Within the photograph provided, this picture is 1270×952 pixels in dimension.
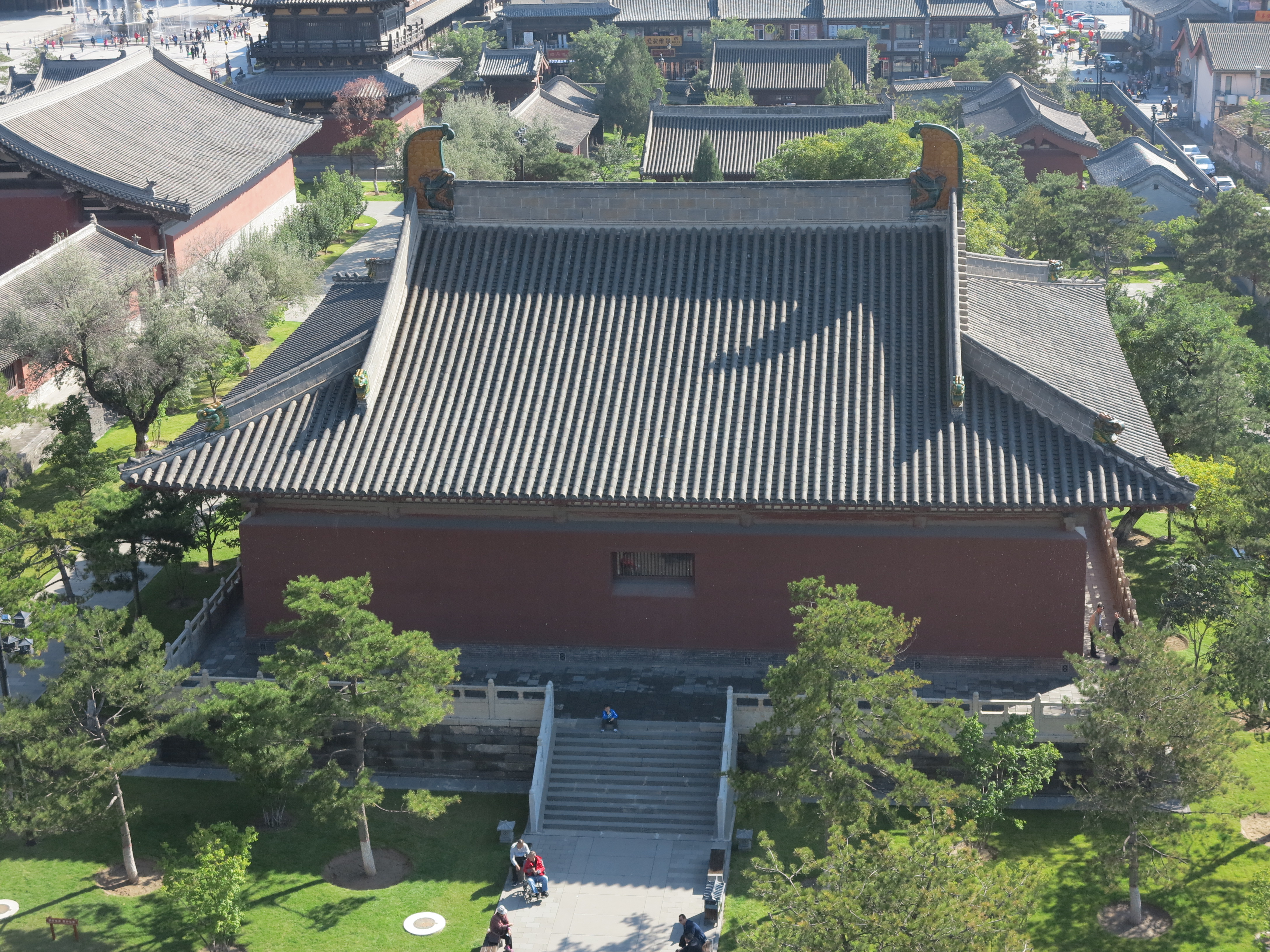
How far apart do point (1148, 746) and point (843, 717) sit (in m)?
4.75

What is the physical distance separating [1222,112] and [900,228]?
73081mm

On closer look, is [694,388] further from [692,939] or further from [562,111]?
[562,111]

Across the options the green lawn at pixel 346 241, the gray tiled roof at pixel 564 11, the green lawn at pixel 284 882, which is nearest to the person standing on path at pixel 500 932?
the green lawn at pixel 284 882

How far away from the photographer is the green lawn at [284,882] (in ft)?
78.1

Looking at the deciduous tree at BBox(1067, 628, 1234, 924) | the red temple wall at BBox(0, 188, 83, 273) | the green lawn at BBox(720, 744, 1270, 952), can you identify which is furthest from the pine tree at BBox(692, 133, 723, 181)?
the deciduous tree at BBox(1067, 628, 1234, 924)

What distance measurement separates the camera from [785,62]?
95188 mm

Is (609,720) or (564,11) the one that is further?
(564,11)

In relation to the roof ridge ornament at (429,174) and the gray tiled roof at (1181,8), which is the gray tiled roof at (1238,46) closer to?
the gray tiled roof at (1181,8)

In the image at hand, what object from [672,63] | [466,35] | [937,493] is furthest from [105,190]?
[672,63]

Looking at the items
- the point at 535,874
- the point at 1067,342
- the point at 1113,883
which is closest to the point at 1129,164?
the point at 1067,342

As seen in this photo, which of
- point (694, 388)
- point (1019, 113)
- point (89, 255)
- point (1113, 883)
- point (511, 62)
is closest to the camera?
point (1113, 883)

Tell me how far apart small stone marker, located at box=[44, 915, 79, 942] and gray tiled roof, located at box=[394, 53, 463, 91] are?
69.8 meters

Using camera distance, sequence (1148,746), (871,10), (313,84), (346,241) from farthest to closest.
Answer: (871,10)
(313,84)
(346,241)
(1148,746)

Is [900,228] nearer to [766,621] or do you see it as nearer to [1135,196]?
[766,621]
